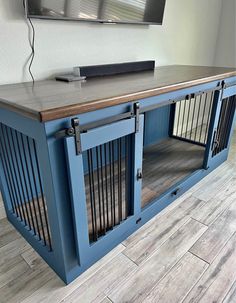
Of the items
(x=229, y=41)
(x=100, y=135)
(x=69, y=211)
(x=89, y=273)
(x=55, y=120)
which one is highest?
(x=229, y=41)

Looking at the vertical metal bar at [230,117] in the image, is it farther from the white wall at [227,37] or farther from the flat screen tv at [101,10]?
the white wall at [227,37]

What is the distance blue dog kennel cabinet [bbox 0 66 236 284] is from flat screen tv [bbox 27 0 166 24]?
1.30 ft

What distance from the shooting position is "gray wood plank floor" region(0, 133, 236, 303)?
1.13 m

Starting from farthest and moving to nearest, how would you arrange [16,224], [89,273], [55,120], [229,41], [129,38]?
1. [229,41]
2. [129,38]
3. [16,224]
4. [89,273]
5. [55,120]

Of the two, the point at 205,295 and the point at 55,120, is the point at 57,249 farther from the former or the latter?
the point at 205,295

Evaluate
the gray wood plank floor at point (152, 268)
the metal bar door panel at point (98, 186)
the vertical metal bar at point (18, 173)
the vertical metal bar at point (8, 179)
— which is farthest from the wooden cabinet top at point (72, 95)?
the gray wood plank floor at point (152, 268)

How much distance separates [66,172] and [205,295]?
883mm

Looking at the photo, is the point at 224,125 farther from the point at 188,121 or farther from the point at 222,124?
the point at 188,121

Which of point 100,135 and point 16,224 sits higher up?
point 100,135

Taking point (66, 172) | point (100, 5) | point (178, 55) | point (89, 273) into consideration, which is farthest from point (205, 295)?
point (178, 55)

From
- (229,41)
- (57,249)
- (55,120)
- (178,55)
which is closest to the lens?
(55,120)

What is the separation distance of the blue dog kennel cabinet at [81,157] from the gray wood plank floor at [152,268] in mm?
61

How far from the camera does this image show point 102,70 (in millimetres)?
1633

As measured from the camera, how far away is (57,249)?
1.12 metres
